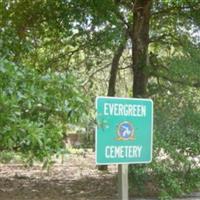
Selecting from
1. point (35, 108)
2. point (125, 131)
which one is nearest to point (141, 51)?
point (125, 131)

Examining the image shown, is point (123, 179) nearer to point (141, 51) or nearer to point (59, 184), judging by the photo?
point (141, 51)

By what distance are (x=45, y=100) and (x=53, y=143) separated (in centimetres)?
37

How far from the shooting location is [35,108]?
4.44 metres

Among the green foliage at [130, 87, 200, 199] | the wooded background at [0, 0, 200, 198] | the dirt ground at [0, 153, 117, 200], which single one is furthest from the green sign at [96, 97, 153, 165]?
the dirt ground at [0, 153, 117, 200]

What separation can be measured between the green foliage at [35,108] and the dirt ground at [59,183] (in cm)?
485

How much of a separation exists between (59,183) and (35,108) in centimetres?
849

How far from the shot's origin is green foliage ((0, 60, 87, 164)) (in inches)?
158

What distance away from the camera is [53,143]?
14.4 ft

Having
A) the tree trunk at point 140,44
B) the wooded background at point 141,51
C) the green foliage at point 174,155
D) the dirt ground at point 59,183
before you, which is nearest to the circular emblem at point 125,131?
the wooded background at point 141,51

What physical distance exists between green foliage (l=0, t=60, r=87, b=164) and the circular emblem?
1.20 ft

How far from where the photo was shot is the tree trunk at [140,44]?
11930 millimetres

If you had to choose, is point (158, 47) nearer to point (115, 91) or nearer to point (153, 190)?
point (115, 91)

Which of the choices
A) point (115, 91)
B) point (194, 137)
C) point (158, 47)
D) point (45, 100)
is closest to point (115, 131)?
point (45, 100)

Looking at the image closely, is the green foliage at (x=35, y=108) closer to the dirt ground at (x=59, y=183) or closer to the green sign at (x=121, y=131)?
the green sign at (x=121, y=131)
